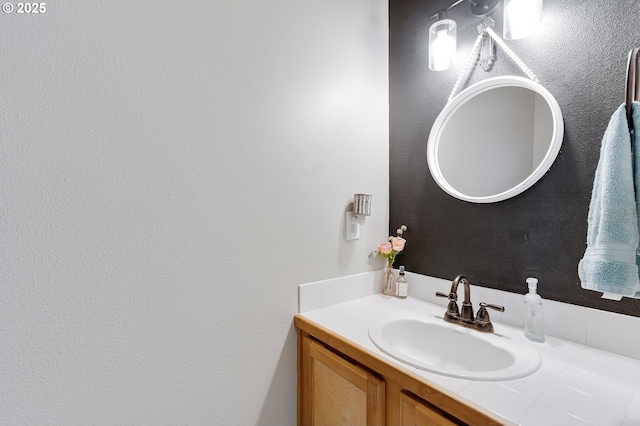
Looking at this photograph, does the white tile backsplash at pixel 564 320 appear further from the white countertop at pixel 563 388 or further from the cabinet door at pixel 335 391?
the cabinet door at pixel 335 391

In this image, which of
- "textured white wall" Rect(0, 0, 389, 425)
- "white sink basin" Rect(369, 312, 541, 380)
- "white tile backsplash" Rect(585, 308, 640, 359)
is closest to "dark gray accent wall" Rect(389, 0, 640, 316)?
"white tile backsplash" Rect(585, 308, 640, 359)

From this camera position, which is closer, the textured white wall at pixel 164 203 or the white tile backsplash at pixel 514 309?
the textured white wall at pixel 164 203

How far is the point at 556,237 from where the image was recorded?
963 mm

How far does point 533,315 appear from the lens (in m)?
0.94

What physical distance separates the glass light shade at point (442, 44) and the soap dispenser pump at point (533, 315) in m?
0.95

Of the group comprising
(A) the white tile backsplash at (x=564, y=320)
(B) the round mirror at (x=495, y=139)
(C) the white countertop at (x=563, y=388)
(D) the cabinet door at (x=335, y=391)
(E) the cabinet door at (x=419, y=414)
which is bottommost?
(D) the cabinet door at (x=335, y=391)

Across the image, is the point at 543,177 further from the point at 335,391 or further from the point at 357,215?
the point at 335,391

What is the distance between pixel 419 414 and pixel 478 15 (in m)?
1.46

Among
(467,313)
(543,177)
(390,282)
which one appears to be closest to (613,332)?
(467,313)

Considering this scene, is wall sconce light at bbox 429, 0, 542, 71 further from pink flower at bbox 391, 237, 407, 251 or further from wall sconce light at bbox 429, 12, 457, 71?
pink flower at bbox 391, 237, 407, 251

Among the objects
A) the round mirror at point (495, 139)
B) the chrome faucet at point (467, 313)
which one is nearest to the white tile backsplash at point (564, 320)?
the chrome faucet at point (467, 313)

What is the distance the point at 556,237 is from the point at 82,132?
4.90 ft

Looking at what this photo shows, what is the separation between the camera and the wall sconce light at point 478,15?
966 mm

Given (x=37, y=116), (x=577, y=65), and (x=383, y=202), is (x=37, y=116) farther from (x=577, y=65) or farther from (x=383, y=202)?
(x=577, y=65)
